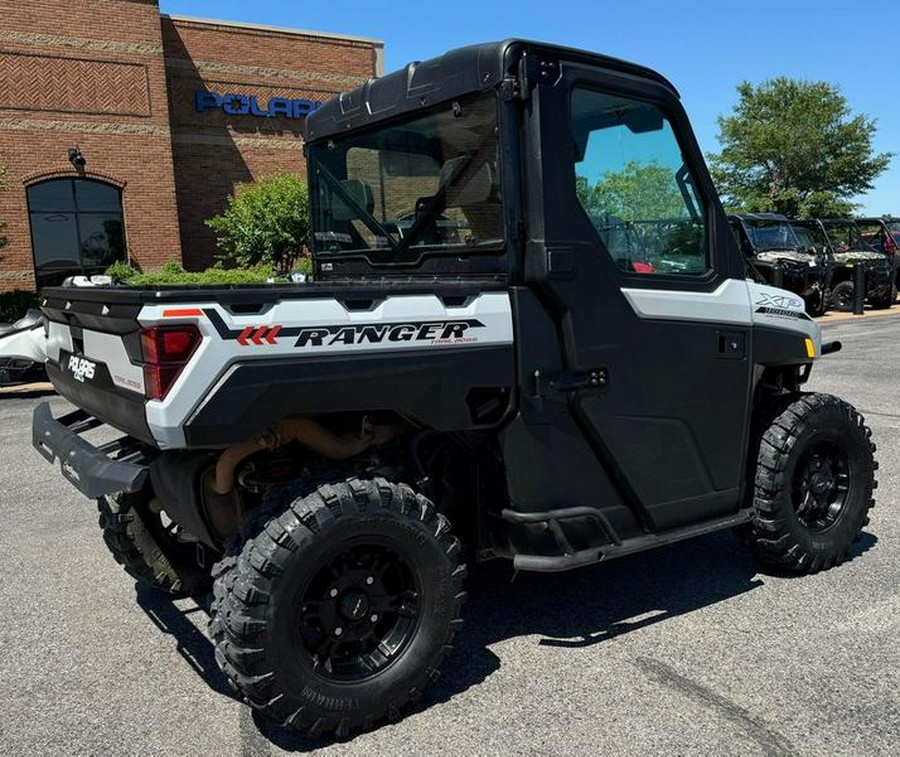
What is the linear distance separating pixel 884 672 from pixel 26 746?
3150 mm

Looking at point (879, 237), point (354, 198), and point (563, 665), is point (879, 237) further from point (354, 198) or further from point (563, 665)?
point (563, 665)

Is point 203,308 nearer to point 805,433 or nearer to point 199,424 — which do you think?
point 199,424

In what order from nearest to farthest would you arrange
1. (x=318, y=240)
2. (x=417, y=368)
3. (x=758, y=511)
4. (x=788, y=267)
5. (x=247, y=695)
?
(x=247, y=695) < (x=417, y=368) < (x=758, y=511) < (x=318, y=240) < (x=788, y=267)

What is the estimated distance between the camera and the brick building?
18969 millimetres

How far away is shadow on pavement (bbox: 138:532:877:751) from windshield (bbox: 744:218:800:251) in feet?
46.9

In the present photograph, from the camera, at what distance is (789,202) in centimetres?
3962

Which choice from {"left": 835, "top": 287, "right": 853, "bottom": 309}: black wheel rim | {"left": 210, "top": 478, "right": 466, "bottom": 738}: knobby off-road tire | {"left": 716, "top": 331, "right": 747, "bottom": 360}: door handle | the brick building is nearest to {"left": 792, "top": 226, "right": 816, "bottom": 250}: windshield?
{"left": 835, "top": 287, "right": 853, "bottom": 309}: black wheel rim

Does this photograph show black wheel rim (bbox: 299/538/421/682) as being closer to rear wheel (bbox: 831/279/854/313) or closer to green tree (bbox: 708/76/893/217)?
rear wheel (bbox: 831/279/854/313)

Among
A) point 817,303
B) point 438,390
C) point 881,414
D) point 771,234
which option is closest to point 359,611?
point 438,390

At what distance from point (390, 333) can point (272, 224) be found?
55.7ft

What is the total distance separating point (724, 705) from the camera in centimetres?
306

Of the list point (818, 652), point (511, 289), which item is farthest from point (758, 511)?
point (511, 289)

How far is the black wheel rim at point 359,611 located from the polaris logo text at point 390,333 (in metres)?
0.71

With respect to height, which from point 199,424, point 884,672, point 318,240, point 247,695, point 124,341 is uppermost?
point 318,240
